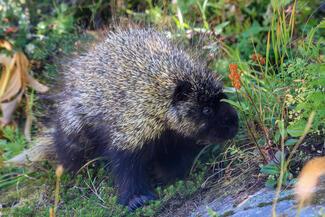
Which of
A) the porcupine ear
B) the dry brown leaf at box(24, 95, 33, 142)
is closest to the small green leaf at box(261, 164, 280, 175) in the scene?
the porcupine ear

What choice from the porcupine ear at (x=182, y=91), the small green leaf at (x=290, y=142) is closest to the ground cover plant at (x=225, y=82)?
the small green leaf at (x=290, y=142)

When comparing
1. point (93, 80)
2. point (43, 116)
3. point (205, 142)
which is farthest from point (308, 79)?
point (43, 116)

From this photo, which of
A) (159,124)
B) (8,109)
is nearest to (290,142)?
(159,124)

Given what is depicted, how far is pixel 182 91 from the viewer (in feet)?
14.3

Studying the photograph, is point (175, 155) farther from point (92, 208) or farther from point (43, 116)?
point (43, 116)

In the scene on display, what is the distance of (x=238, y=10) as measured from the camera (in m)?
6.10

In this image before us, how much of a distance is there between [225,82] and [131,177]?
1.34m

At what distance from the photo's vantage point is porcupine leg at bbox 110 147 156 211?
4.42 metres

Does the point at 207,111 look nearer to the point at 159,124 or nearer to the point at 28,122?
the point at 159,124

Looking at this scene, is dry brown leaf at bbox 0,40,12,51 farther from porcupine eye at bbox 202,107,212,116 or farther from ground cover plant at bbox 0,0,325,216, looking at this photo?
porcupine eye at bbox 202,107,212,116

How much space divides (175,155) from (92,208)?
→ 2.59ft

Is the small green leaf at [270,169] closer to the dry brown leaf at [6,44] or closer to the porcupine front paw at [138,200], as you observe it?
the porcupine front paw at [138,200]

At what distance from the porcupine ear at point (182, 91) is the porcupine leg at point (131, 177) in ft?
1.47

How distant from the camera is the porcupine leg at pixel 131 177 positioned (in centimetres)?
442
